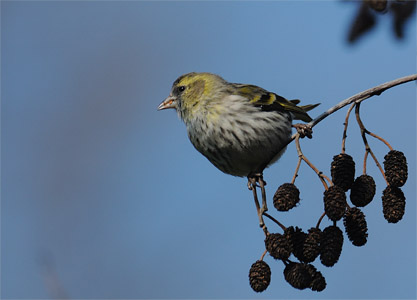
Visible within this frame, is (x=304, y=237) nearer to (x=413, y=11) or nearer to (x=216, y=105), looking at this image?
(x=413, y=11)

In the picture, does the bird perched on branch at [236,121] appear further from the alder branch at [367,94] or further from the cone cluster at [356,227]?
the cone cluster at [356,227]

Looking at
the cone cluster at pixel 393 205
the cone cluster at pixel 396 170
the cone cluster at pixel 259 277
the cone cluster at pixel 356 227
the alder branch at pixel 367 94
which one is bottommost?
the cone cluster at pixel 259 277

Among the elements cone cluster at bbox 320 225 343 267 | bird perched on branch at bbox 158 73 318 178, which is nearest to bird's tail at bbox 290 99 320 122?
bird perched on branch at bbox 158 73 318 178

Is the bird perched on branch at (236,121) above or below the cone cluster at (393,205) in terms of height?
above

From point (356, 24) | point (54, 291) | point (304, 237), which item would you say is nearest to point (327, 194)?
point (304, 237)

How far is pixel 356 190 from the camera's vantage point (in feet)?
7.19

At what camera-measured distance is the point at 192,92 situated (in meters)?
3.70

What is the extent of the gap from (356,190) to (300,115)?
159cm

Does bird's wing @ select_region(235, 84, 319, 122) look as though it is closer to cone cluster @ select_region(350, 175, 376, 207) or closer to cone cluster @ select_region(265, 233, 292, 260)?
cone cluster @ select_region(350, 175, 376, 207)

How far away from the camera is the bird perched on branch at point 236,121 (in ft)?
10.5

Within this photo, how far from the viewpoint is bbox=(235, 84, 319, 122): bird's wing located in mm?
3510

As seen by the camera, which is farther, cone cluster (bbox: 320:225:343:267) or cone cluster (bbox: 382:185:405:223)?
cone cluster (bbox: 382:185:405:223)

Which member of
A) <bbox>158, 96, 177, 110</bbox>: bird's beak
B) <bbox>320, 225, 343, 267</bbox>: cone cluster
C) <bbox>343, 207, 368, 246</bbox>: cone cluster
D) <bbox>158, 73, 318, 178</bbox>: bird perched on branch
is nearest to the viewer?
<bbox>320, 225, 343, 267</bbox>: cone cluster

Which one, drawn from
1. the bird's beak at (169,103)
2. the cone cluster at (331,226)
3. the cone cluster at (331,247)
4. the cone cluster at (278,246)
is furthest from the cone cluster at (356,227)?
the bird's beak at (169,103)
